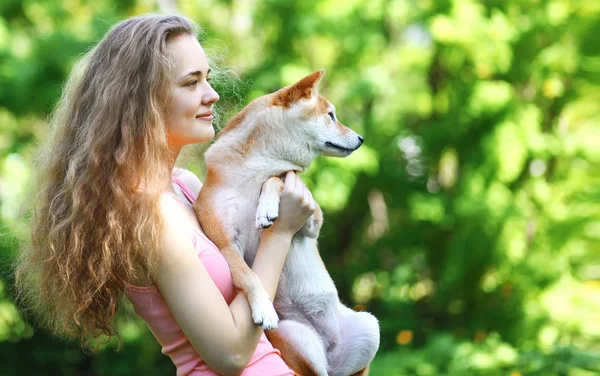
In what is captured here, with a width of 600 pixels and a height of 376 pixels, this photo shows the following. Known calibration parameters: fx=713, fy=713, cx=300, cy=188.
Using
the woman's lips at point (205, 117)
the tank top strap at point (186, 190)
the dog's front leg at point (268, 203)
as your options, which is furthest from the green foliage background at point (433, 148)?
the woman's lips at point (205, 117)

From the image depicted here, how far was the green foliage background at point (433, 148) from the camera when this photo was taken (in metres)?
4.94

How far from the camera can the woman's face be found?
6.31 ft

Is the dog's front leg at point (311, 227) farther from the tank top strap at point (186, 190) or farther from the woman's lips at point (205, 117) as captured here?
the woman's lips at point (205, 117)

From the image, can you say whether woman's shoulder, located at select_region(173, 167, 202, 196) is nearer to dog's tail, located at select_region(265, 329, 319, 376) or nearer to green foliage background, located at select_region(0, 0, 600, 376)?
dog's tail, located at select_region(265, 329, 319, 376)

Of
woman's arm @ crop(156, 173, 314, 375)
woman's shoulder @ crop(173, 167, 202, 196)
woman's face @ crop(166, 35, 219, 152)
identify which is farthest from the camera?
woman's shoulder @ crop(173, 167, 202, 196)

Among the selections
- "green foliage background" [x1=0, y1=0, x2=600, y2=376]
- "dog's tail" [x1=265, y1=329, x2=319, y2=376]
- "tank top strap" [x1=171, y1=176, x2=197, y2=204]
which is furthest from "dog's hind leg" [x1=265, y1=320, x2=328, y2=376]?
"green foliage background" [x1=0, y1=0, x2=600, y2=376]

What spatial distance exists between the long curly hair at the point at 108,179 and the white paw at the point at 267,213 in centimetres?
27

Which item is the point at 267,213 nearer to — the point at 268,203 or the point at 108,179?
the point at 268,203

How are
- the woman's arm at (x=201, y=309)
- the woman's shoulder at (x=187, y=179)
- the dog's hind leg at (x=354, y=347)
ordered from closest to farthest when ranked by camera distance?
the woman's arm at (x=201, y=309) → the dog's hind leg at (x=354, y=347) → the woman's shoulder at (x=187, y=179)

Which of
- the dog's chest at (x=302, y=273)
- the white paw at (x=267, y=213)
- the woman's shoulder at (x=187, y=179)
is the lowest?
the dog's chest at (x=302, y=273)

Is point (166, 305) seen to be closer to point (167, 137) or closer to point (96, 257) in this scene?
point (96, 257)

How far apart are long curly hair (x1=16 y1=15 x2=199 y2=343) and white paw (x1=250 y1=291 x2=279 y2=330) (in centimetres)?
28

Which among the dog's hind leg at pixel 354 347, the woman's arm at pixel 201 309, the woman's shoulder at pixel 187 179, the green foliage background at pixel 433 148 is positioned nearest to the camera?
the woman's arm at pixel 201 309

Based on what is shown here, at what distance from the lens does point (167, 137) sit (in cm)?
198
